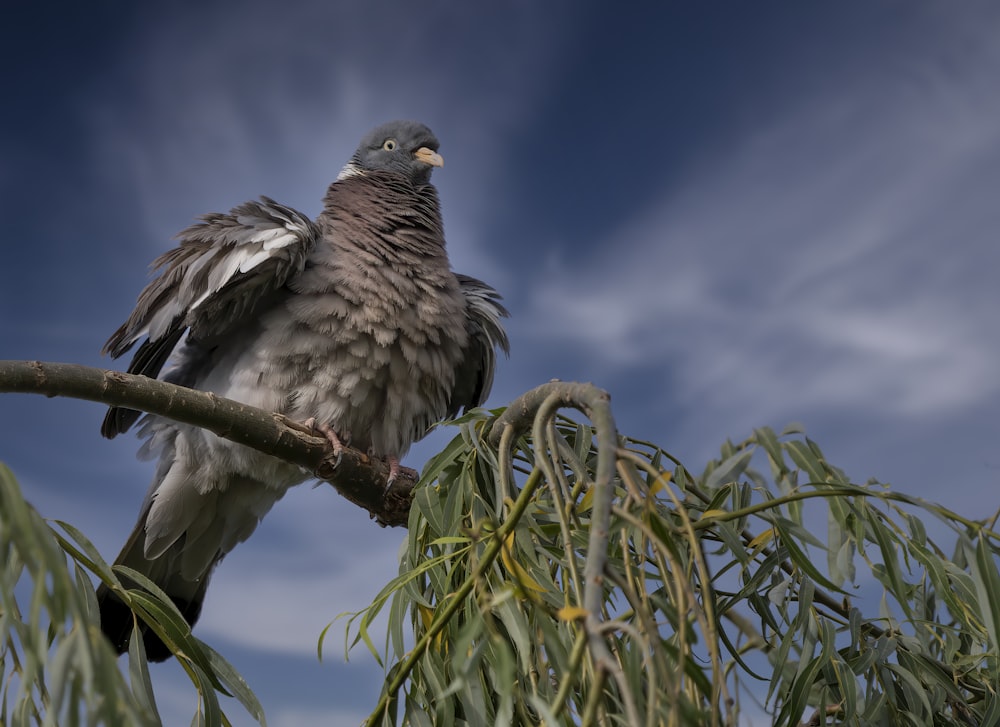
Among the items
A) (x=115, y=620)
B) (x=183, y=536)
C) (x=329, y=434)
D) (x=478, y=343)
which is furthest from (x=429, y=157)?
(x=115, y=620)

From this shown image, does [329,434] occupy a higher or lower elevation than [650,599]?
higher

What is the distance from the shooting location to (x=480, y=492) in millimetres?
1748

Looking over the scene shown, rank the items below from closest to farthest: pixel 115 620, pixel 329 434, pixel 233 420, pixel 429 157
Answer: pixel 233 420 → pixel 329 434 → pixel 115 620 → pixel 429 157

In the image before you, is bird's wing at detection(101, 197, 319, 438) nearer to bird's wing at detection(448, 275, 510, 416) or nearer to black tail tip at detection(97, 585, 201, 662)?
black tail tip at detection(97, 585, 201, 662)

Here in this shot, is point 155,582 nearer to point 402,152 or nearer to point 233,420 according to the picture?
point 233,420

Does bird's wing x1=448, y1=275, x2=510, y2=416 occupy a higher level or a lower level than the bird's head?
lower

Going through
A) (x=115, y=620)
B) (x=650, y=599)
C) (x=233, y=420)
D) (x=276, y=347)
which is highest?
(x=276, y=347)

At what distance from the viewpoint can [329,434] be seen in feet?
9.00

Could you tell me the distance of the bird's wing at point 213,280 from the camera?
2.77 m

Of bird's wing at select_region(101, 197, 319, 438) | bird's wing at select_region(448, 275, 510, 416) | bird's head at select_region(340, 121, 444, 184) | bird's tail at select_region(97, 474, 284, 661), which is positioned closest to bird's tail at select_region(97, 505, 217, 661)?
bird's tail at select_region(97, 474, 284, 661)

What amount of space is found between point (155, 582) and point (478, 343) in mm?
1449

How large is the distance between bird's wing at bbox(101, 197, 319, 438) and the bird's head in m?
0.82

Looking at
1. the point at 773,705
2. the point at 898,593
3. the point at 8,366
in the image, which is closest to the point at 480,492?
the point at 773,705

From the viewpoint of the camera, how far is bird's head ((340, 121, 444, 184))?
12.3 feet
